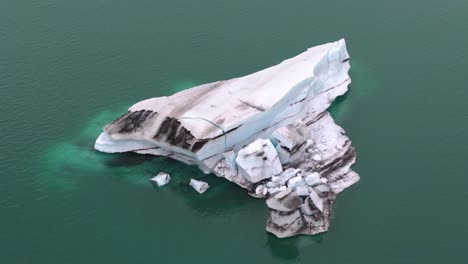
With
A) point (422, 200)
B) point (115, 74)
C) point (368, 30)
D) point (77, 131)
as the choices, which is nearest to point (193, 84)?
point (115, 74)

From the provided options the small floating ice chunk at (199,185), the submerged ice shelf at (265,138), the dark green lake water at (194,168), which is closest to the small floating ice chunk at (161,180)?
the dark green lake water at (194,168)

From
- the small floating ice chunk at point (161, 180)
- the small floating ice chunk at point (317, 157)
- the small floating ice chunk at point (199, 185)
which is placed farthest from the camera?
the small floating ice chunk at point (317, 157)

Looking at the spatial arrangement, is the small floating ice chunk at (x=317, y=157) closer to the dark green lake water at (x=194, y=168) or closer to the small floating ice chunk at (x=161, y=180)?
the dark green lake water at (x=194, y=168)

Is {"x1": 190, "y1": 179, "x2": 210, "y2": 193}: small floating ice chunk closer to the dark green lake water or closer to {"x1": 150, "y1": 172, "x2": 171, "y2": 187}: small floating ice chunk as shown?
the dark green lake water

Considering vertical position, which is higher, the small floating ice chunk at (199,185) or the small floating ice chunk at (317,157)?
the small floating ice chunk at (317,157)

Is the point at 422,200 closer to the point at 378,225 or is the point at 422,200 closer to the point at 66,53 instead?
the point at 378,225

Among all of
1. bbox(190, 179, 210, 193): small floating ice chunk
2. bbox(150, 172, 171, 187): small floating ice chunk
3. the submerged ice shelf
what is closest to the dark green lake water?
bbox(150, 172, 171, 187): small floating ice chunk

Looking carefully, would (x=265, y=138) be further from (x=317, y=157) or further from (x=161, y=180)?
(x=161, y=180)
